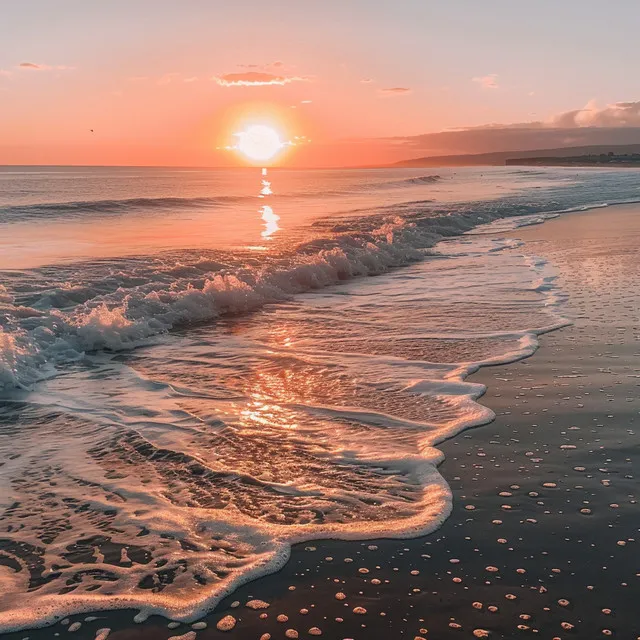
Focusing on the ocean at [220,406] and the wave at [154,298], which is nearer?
the ocean at [220,406]

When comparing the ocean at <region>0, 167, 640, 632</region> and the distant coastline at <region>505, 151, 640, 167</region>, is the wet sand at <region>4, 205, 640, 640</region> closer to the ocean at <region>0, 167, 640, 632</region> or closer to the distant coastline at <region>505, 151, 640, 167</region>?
the ocean at <region>0, 167, 640, 632</region>

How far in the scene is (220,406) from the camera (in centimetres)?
716

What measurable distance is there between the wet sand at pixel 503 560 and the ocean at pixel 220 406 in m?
0.20

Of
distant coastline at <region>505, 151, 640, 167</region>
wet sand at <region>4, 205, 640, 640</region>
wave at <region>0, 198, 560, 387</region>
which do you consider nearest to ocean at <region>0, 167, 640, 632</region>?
wave at <region>0, 198, 560, 387</region>

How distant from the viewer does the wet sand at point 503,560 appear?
3551 millimetres

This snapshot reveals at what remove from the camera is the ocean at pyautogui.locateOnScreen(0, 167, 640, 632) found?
4332 millimetres

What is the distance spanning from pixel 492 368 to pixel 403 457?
117 inches

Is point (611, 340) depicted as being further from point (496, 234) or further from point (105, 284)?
point (496, 234)

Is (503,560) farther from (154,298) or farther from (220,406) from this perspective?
(154,298)

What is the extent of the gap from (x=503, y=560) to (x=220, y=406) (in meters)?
3.83

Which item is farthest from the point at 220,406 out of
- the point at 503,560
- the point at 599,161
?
the point at 599,161

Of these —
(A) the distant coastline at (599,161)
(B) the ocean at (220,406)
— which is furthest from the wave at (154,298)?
(A) the distant coastline at (599,161)

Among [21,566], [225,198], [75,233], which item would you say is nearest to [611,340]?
[21,566]

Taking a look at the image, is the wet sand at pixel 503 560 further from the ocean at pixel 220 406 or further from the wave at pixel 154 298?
the wave at pixel 154 298
